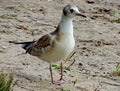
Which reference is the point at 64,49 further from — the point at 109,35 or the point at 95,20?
the point at 95,20

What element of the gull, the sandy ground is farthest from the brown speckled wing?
the sandy ground

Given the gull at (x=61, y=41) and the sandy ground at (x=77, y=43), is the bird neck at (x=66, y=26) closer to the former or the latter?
the gull at (x=61, y=41)

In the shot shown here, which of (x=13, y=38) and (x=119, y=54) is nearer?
(x=119, y=54)

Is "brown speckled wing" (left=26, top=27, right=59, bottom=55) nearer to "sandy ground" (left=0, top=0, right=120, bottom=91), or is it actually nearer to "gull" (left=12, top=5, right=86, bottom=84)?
"gull" (left=12, top=5, right=86, bottom=84)

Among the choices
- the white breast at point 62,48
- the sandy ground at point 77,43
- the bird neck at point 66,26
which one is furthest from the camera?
the sandy ground at point 77,43

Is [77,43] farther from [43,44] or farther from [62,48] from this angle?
[62,48]

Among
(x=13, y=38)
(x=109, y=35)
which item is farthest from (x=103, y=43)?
(x=13, y=38)

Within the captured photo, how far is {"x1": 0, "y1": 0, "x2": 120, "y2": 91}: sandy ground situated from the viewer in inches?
345

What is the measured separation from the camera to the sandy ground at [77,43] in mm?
8773

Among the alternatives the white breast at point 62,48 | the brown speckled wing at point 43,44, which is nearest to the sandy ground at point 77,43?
the brown speckled wing at point 43,44

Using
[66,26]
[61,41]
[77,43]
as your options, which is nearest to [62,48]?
[61,41]

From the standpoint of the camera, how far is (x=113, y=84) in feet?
28.8

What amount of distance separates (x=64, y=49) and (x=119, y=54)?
2.25m

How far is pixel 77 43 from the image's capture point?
11102mm
